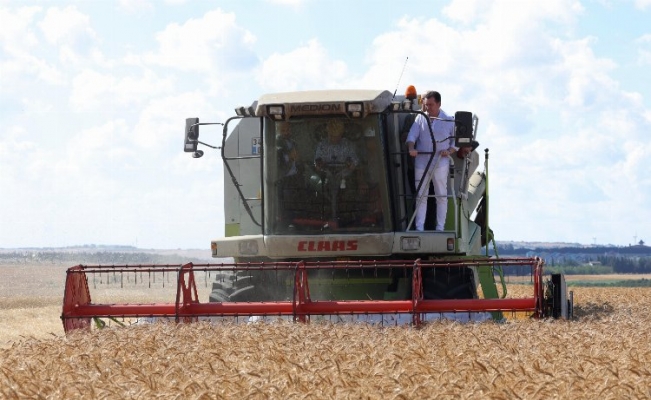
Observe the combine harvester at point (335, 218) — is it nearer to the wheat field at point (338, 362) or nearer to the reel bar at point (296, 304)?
the reel bar at point (296, 304)

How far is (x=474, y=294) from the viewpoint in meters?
10.4

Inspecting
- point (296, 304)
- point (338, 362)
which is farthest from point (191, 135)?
Answer: point (338, 362)

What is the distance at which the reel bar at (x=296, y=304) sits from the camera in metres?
9.29

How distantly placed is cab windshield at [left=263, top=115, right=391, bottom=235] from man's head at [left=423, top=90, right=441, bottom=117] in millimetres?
492

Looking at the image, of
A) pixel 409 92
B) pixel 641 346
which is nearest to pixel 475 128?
pixel 409 92

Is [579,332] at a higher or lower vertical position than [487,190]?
lower

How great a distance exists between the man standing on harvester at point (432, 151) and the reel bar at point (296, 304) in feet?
2.35

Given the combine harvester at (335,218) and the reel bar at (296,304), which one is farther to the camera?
the combine harvester at (335,218)

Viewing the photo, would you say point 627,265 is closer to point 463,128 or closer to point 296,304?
point 463,128

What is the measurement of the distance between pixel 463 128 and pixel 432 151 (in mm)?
574

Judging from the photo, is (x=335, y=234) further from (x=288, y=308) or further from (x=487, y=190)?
(x=487, y=190)

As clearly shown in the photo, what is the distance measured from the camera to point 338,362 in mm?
6242

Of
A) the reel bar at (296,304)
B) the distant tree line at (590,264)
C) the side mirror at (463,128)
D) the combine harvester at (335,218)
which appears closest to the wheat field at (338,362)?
the reel bar at (296,304)

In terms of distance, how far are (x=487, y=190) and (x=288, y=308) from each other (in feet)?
12.7
